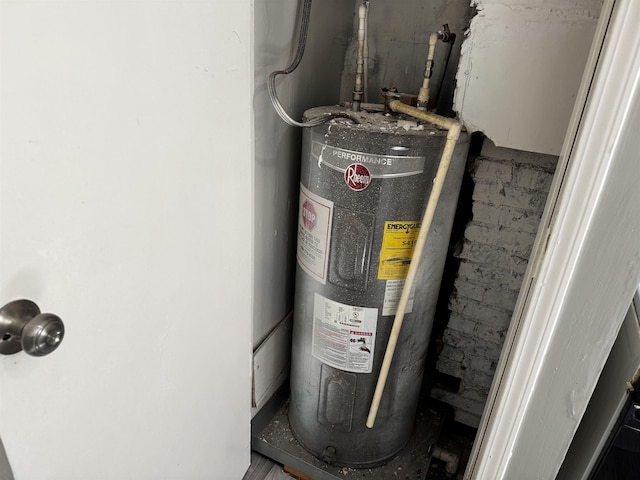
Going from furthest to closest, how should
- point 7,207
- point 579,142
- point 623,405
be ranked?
point 623,405, point 579,142, point 7,207

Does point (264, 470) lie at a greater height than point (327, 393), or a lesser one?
lesser

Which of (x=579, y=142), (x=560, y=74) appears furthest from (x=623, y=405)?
(x=560, y=74)

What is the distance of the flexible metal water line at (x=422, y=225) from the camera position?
94 centimetres

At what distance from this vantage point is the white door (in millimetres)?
532

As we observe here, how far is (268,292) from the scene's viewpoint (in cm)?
136

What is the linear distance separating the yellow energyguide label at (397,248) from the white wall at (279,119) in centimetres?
35

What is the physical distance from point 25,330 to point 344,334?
2.50 feet

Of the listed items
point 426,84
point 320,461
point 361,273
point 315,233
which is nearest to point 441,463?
point 320,461

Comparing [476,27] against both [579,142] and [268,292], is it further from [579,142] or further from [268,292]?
[268,292]

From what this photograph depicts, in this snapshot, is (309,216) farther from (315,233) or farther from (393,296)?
(393,296)

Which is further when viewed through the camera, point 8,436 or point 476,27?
point 476,27

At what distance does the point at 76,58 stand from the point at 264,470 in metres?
1.27

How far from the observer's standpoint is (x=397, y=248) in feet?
3.49

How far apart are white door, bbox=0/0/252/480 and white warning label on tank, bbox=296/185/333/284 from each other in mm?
192
